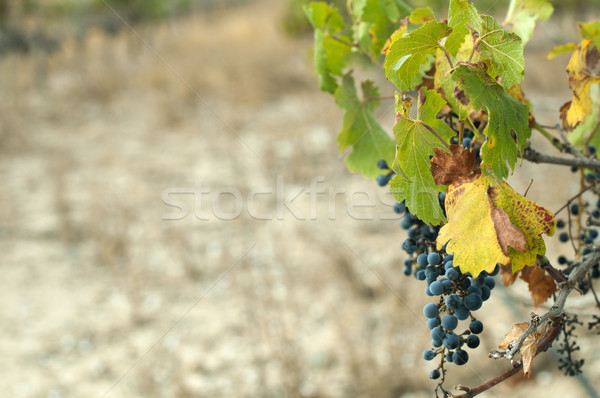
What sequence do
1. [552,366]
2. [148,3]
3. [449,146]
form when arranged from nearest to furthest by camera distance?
1. [449,146]
2. [552,366]
3. [148,3]

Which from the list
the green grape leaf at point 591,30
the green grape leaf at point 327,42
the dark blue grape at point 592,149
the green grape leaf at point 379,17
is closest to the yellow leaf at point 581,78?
the green grape leaf at point 591,30

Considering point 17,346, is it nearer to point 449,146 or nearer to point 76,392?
point 76,392

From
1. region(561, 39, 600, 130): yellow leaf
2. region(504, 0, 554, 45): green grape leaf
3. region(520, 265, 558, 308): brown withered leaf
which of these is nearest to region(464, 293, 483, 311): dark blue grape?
region(520, 265, 558, 308): brown withered leaf

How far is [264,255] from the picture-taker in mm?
5469

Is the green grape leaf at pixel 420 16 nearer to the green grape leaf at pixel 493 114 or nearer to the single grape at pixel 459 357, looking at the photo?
the green grape leaf at pixel 493 114

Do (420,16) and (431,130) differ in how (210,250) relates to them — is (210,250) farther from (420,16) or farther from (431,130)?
(431,130)

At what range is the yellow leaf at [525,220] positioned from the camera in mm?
737

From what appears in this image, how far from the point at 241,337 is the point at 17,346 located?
1833 millimetres

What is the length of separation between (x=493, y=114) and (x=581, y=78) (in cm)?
41

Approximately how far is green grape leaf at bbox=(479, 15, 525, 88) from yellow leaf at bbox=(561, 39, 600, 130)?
34 centimetres

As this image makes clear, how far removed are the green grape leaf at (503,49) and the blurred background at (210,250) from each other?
924 mm

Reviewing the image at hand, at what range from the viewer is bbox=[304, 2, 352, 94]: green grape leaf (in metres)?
1.12

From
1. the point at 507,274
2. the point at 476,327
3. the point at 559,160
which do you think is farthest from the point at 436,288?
the point at 559,160

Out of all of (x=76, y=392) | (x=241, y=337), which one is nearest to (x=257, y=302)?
(x=241, y=337)
